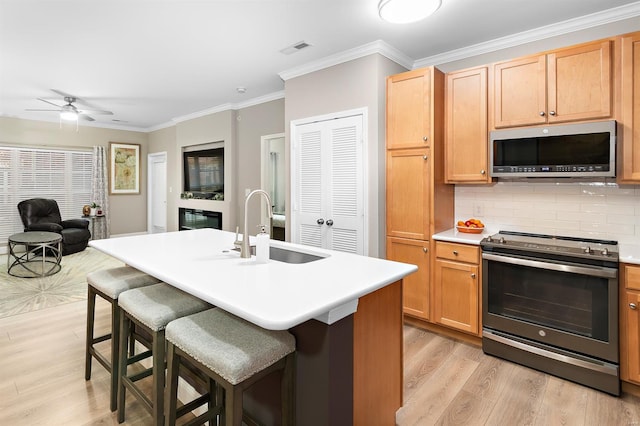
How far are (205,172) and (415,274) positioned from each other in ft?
14.9

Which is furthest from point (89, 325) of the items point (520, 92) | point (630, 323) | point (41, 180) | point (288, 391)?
point (41, 180)

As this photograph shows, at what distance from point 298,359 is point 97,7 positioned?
3027 millimetres

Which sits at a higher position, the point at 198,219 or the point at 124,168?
the point at 124,168

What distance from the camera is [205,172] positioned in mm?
6395

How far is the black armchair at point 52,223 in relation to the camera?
619 cm

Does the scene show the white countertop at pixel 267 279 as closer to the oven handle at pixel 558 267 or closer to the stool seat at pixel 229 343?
the stool seat at pixel 229 343

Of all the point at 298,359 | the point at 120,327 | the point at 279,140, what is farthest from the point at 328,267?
the point at 279,140

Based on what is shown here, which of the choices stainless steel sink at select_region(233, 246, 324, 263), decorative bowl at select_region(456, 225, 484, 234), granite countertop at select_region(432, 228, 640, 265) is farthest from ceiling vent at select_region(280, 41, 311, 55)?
decorative bowl at select_region(456, 225, 484, 234)

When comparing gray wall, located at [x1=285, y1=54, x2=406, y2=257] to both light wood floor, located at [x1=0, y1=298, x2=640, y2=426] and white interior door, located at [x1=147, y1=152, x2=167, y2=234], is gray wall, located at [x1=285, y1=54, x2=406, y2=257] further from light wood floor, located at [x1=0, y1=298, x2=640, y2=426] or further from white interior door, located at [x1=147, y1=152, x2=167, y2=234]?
white interior door, located at [x1=147, y1=152, x2=167, y2=234]

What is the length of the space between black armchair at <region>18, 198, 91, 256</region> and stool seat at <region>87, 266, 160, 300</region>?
4.85 metres

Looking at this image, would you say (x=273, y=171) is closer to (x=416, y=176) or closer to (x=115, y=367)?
(x=416, y=176)

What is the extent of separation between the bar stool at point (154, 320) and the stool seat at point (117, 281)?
0.69 ft

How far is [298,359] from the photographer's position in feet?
4.98

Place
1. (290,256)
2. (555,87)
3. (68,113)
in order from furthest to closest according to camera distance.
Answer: (68,113), (555,87), (290,256)
